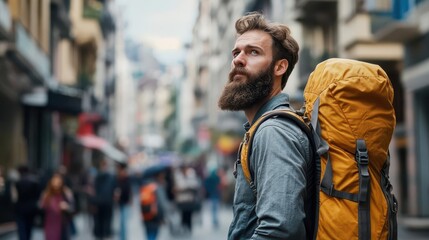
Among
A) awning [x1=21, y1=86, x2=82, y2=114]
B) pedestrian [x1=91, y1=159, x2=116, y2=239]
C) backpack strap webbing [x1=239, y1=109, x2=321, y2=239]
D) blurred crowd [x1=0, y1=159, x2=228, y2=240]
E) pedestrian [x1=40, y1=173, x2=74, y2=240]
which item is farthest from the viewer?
awning [x1=21, y1=86, x2=82, y2=114]

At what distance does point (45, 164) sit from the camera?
28.0 metres

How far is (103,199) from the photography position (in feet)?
51.3

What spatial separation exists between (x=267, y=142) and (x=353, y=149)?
29 cm

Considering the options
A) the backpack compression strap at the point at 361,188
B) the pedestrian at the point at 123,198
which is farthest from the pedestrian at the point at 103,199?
the backpack compression strap at the point at 361,188

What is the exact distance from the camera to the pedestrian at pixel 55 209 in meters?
12.5

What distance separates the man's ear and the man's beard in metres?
0.03

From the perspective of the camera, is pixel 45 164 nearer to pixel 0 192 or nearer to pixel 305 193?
pixel 0 192

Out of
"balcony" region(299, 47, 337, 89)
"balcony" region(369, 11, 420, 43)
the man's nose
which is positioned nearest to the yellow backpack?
the man's nose

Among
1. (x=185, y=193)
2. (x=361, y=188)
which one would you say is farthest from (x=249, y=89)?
(x=185, y=193)

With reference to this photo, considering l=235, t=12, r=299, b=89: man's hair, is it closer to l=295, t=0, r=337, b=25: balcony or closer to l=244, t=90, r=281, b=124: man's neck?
l=244, t=90, r=281, b=124: man's neck

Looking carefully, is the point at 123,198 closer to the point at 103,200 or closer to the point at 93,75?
the point at 103,200

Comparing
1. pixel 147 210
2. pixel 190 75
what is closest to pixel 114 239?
pixel 147 210

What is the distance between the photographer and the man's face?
2.99m

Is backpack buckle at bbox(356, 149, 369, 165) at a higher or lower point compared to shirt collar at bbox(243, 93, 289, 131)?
lower
